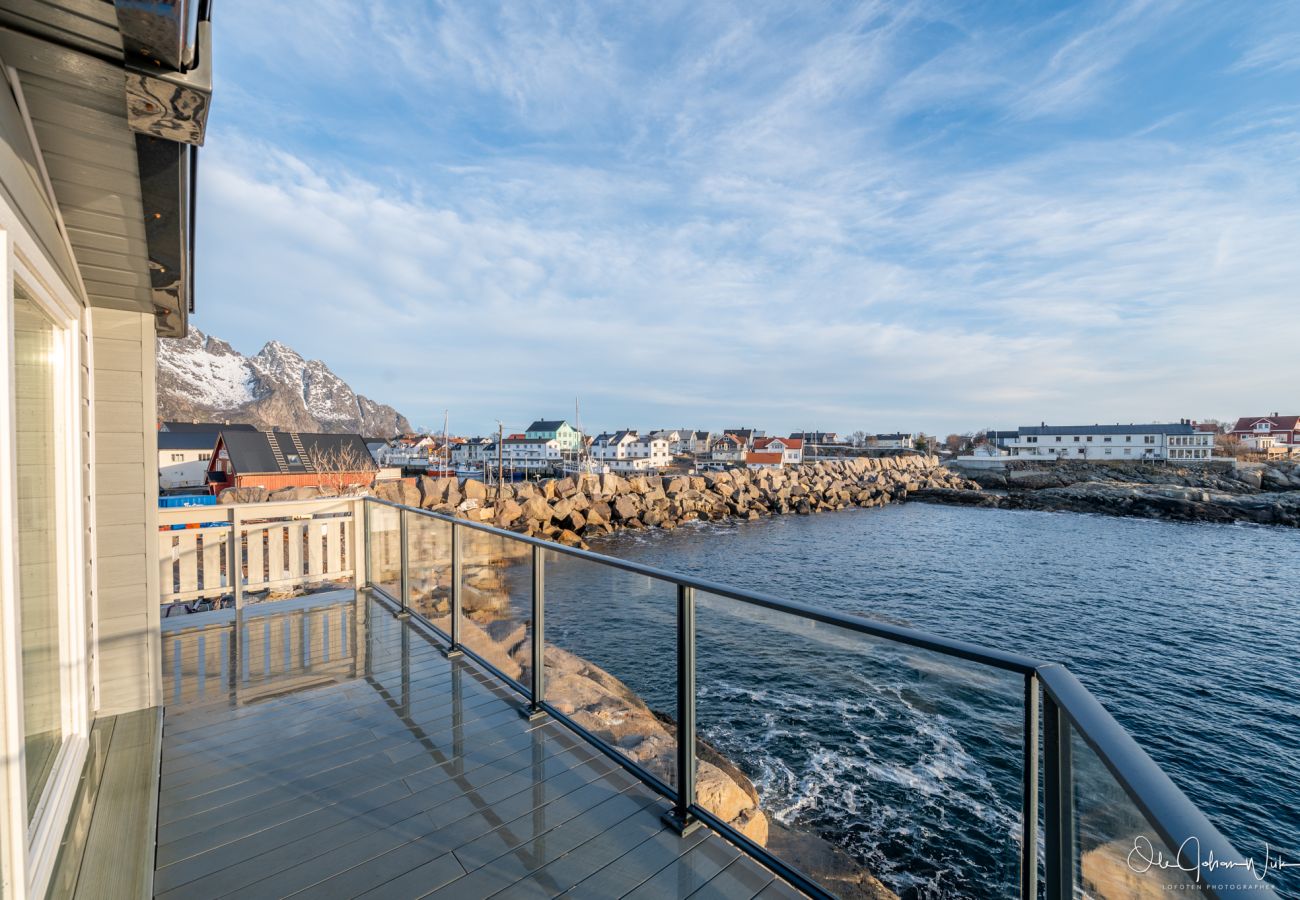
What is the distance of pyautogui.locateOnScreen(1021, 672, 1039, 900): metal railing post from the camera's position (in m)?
1.28

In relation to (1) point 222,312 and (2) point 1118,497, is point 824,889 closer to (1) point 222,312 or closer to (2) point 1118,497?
(2) point 1118,497

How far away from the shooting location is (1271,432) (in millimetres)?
65688

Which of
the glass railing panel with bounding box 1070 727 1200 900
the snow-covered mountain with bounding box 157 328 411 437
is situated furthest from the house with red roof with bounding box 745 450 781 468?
the snow-covered mountain with bounding box 157 328 411 437

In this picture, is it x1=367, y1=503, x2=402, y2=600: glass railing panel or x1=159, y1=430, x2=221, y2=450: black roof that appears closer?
x1=367, y1=503, x2=402, y2=600: glass railing panel

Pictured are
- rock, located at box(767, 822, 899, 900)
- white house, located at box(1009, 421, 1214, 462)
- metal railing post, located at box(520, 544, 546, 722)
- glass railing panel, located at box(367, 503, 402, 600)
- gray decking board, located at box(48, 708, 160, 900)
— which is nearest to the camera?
gray decking board, located at box(48, 708, 160, 900)

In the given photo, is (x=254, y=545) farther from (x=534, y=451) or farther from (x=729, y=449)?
(x=729, y=449)

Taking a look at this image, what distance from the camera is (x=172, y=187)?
1878mm

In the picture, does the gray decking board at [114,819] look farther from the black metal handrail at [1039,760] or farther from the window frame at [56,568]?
the black metal handrail at [1039,760]

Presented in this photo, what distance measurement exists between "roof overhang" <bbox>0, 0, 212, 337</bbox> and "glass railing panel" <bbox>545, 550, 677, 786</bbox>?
2.16 m

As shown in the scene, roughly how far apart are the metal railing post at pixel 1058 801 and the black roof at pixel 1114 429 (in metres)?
72.2

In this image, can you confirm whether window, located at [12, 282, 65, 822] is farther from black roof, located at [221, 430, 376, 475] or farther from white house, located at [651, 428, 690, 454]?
white house, located at [651, 428, 690, 454]

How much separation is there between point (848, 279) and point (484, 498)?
2043cm

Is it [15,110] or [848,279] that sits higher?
[848,279]

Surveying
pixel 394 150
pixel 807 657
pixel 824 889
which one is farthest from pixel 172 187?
pixel 394 150
